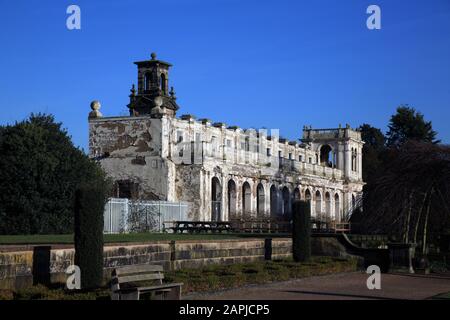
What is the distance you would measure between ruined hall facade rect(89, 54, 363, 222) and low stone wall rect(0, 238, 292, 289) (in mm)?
19280

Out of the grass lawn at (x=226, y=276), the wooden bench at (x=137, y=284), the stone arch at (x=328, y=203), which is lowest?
the grass lawn at (x=226, y=276)

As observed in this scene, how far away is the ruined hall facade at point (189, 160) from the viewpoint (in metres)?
47.0

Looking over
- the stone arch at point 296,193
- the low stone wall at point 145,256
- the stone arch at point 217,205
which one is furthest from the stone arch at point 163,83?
the low stone wall at point 145,256

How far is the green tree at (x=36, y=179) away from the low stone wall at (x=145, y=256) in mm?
12010

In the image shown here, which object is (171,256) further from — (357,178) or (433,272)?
(357,178)

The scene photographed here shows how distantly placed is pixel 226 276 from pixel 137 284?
4586 mm

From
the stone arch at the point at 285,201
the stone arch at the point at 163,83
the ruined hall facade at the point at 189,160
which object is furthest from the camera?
the stone arch at the point at 285,201

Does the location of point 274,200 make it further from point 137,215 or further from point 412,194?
point 412,194

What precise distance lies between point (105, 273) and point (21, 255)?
3018 millimetres

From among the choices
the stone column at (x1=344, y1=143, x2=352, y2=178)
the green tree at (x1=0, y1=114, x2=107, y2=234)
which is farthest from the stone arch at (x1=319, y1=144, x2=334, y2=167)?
the green tree at (x1=0, y1=114, x2=107, y2=234)

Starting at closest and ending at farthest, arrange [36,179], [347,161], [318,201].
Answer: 1. [36,179]
2. [318,201]
3. [347,161]

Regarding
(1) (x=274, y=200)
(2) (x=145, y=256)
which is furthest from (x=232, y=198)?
(2) (x=145, y=256)

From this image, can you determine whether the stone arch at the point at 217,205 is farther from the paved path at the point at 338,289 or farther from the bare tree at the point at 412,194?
the paved path at the point at 338,289

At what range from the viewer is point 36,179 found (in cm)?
3506
